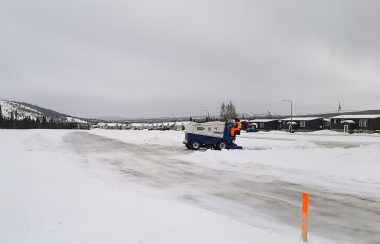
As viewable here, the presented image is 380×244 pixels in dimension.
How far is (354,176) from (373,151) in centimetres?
482

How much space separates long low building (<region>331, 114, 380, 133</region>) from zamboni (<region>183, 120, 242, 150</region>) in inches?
1995

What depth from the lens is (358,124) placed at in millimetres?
69438

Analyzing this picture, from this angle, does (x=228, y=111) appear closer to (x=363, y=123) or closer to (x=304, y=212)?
(x=363, y=123)

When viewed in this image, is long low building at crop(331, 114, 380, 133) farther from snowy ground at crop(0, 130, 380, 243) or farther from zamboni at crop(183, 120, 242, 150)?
snowy ground at crop(0, 130, 380, 243)

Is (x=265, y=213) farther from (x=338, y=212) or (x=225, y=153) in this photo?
(x=225, y=153)

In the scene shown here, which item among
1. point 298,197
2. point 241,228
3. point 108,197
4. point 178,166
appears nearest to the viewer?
point 241,228

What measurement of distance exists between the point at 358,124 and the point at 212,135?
5727 centimetres

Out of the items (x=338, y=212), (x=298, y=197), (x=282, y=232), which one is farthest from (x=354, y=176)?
(x=282, y=232)

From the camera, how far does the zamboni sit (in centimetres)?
2509

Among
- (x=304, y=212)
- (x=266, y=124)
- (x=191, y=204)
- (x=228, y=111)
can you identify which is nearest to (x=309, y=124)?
(x=266, y=124)

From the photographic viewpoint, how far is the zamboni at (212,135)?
2509 cm

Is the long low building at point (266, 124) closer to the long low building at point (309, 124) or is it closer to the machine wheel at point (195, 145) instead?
the long low building at point (309, 124)

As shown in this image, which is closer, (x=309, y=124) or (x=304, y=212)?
(x=304, y=212)

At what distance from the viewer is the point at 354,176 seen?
12781 mm
